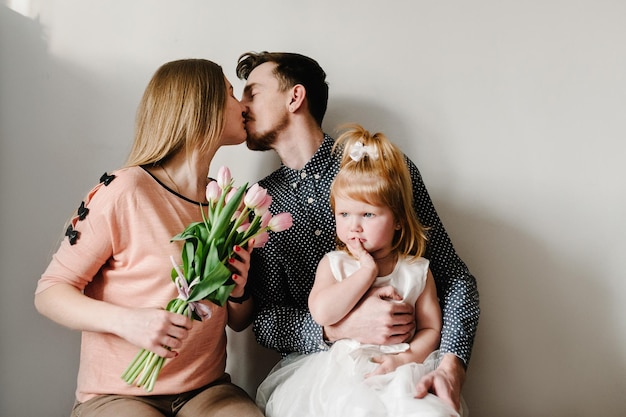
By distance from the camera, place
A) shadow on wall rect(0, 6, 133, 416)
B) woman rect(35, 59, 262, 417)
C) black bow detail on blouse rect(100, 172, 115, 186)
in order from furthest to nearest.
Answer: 1. shadow on wall rect(0, 6, 133, 416)
2. black bow detail on blouse rect(100, 172, 115, 186)
3. woman rect(35, 59, 262, 417)

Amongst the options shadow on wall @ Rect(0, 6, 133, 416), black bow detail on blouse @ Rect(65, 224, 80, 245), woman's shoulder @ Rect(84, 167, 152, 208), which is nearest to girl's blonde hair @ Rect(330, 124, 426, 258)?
woman's shoulder @ Rect(84, 167, 152, 208)

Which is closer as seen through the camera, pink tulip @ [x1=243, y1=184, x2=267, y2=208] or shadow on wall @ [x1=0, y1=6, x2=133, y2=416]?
pink tulip @ [x1=243, y1=184, x2=267, y2=208]

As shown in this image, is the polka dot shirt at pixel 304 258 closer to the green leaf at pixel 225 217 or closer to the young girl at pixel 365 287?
the young girl at pixel 365 287

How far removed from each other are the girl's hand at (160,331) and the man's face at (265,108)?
72 centimetres

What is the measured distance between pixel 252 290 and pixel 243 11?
37.7 inches

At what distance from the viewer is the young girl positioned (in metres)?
1.40

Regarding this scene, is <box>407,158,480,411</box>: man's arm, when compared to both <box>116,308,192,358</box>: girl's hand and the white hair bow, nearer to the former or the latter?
the white hair bow

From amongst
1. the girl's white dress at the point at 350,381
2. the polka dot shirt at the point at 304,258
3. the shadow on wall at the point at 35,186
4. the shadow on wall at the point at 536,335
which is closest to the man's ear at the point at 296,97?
the polka dot shirt at the point at 304,258

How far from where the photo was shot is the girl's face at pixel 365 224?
1.51m

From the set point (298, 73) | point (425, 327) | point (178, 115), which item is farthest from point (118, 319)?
point (298, 73)

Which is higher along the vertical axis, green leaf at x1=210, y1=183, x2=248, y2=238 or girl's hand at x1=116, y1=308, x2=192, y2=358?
green leaf at x1=210, y1=183, x2=248, y2=238

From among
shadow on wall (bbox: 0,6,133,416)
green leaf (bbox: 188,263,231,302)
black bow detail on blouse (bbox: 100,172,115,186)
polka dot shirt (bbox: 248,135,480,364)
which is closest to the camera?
green leaf (bbox: 188,263,231,302)

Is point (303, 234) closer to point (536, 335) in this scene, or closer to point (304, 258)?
point (304, 258)

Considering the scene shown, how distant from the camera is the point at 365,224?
59.6 inches
